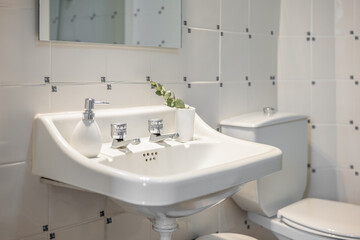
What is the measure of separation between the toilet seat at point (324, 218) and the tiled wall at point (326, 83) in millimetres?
288

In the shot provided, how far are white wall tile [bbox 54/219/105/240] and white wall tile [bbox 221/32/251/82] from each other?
847mm

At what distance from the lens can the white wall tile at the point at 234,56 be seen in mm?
1875

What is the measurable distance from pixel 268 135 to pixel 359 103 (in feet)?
1.95

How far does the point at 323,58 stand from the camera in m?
2.16

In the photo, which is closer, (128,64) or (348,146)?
(128,64)

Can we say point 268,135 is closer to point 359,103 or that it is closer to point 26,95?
point 359,103

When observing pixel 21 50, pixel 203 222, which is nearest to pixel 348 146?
pixel 203 222

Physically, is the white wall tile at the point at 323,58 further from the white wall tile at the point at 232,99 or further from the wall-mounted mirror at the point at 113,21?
the wall-mounted mirror at the point at 113,21

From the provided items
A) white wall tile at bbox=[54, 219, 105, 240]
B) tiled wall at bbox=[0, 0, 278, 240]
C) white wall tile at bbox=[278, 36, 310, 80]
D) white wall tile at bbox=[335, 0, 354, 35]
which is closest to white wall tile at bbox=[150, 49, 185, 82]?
tiled wall at bbox=[0, 0, 278, 240]

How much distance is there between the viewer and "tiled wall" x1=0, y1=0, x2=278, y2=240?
1.21 m

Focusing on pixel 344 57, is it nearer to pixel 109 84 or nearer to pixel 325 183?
pixel 325 183

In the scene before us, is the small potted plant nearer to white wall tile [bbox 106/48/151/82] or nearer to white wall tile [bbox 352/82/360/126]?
Answer: white wall tile [bbox 106/48/151/82]

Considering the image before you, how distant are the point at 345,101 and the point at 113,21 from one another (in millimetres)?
1312

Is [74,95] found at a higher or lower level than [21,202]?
higher
